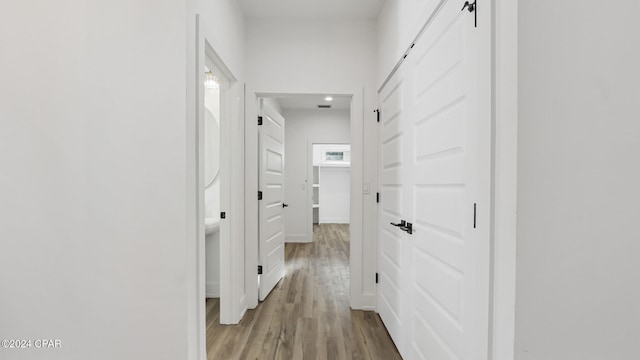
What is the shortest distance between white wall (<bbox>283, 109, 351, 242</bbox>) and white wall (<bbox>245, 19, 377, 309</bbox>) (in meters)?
3.15

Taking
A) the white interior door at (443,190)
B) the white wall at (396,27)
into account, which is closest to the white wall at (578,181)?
the white interior door at (443,190)

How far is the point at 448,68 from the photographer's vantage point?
133 centimetres

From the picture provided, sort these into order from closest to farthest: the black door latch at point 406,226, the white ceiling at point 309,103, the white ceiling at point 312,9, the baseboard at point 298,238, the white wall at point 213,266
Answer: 1. the black door latch at point 406,226
2. the white ceiling at point 312,9
3. the white wall at point 213,266
4. the white ceiling at point 309,103
5. the baseboard at point 298,238

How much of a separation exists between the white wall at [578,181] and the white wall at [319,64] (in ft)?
6.60

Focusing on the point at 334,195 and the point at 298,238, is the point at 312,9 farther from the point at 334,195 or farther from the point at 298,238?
the point at 334,195

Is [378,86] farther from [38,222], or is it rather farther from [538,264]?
[38,222]

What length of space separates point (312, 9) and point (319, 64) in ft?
1.57

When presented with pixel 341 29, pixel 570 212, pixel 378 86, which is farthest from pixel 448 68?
pixel 341 29

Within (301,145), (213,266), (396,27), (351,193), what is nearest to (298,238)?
(301,145)

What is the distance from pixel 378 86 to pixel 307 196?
3.55m

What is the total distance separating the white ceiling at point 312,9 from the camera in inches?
103

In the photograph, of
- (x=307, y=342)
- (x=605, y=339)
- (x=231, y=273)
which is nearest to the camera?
(x=605, y=339)

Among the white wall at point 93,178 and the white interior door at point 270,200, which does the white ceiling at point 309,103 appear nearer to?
the white interior door at point 270,200

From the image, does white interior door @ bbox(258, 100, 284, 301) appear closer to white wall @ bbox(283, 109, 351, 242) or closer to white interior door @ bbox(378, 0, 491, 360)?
white interior door @ bbox(378, 0, 491, 360)
